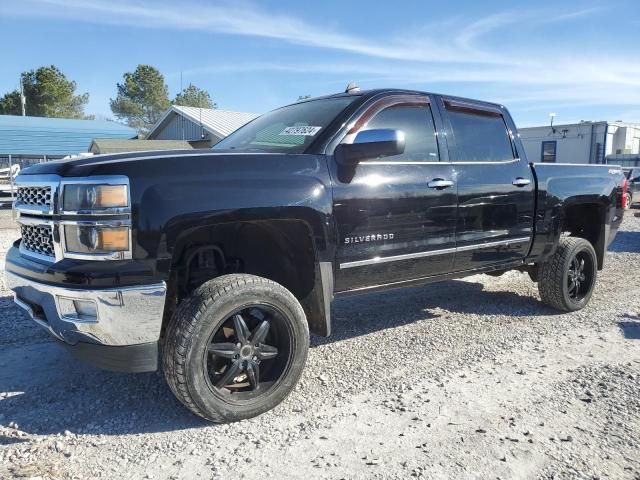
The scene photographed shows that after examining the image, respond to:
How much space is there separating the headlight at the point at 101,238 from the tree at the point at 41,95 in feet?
181

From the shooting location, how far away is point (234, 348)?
3104 millimetres

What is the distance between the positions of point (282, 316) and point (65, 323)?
1196 mm

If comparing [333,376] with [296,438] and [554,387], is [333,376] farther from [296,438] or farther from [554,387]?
[554,387]

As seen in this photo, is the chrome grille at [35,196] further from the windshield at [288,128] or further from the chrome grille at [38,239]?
the windshield at [288,128]

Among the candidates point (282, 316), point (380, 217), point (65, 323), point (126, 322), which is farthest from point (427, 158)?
point (65, 323)

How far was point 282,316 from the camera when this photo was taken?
10.5ft

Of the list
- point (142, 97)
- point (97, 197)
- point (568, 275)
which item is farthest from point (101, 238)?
point (142, 97)

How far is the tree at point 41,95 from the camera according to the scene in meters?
50.1

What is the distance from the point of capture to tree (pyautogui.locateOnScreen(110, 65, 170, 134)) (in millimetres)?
65688

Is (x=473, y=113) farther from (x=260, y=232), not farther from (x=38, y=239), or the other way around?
(x=38, y=239)

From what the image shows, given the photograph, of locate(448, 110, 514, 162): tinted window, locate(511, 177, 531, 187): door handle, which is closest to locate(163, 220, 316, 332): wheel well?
locate(448, 110, 514, 162): tinted window

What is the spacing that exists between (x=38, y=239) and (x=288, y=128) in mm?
1870

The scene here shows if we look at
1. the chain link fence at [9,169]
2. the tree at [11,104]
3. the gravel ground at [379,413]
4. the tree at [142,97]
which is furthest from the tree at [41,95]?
the gravel ground at [379,413]

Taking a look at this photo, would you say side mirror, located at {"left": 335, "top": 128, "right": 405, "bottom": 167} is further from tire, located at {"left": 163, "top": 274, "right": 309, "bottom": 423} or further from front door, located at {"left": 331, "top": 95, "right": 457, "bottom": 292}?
tire, located at {"left": 163, "top": 274, "right": 309, "bottom": 423}
